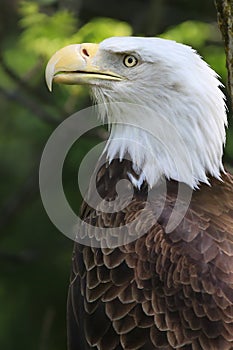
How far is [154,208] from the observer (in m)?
6.43

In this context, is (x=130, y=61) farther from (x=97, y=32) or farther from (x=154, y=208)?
(x=97, y=32)

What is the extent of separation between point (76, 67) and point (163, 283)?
4.66 ft

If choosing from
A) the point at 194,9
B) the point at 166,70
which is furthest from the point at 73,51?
the point at 194,9

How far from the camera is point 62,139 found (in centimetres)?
865

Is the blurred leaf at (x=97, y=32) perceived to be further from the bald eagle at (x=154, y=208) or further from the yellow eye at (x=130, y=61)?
the yellow eye at (x=130, y=61)

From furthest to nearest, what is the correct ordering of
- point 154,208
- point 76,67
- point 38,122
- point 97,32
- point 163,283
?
point 38,122 < point 97,32 < point 76,67 < point 154,208 < point 163,283

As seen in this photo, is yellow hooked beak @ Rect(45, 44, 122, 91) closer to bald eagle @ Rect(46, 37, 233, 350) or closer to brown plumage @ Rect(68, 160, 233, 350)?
bald eagle @ Rect(46, 37, 233, 350)

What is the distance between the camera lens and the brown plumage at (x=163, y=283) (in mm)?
6141

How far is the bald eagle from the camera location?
244 inches

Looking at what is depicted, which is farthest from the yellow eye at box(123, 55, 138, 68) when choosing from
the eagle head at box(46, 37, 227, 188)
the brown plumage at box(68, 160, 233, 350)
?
the brown plumage at box(68, 160, 233, 350)

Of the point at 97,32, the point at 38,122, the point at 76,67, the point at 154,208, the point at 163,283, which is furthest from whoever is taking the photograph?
Answer: the point at 38,122

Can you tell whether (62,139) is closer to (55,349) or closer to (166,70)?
(166,70)

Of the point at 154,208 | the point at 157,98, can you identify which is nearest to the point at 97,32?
the point at 157,98

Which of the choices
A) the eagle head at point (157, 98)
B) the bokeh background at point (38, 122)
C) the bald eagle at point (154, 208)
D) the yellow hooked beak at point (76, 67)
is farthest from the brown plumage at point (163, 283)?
the bokeh background at point (38, 122)
